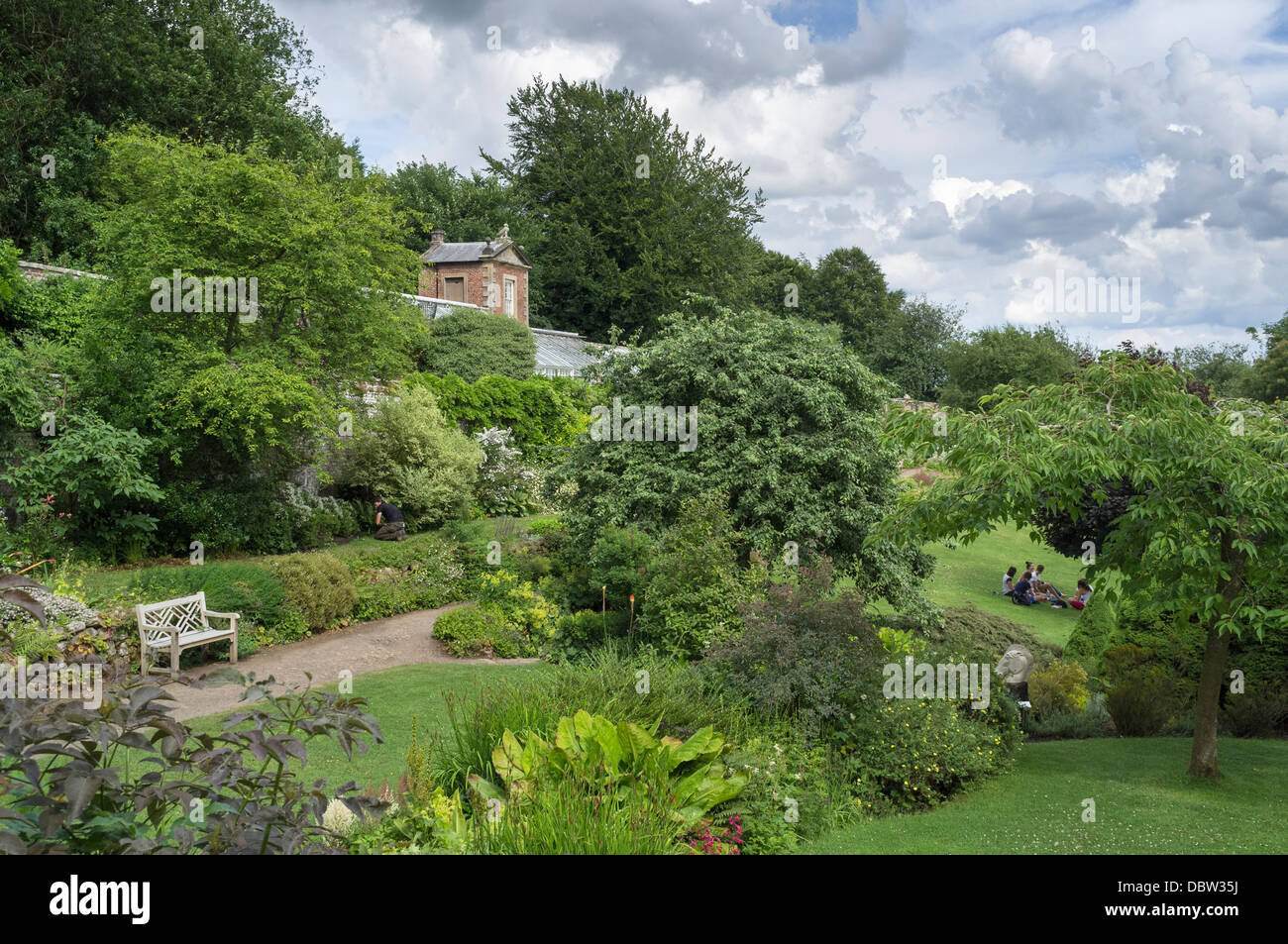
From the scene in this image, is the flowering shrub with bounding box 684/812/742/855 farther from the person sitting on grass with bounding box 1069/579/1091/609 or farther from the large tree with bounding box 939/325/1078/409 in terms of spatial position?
the large tree with bounding box 939/325/1078/409

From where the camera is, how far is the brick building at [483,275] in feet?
120

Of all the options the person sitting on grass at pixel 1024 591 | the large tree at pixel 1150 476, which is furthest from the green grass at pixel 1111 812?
the person sitting on grass at pixel 1024 591

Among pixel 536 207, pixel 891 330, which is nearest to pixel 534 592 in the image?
pixel 536 207

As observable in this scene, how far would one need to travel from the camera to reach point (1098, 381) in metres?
8.17

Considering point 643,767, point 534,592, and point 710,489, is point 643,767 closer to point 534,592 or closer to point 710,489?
point 710,489

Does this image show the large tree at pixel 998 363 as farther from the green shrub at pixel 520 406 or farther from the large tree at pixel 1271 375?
the green shrub at pixel 520 406

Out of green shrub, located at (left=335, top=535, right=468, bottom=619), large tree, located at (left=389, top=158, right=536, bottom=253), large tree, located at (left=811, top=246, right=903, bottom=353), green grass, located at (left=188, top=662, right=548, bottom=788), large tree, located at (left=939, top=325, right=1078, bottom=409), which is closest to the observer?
green grass, located at (left=188, top=662, right=548, bottom=788)

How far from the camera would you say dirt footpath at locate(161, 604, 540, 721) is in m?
11.3

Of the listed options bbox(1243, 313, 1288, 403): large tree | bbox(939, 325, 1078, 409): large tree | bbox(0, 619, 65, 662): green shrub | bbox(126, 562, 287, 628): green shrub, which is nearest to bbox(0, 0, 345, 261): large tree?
bbox(126, 562, 287, 628): green shrub

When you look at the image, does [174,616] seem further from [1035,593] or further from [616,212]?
[616,212]

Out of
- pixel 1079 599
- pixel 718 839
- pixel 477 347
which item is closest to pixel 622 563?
pixel 718 839

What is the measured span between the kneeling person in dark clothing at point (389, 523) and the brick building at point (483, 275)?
1808 centimetres

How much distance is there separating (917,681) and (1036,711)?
3.52 metres

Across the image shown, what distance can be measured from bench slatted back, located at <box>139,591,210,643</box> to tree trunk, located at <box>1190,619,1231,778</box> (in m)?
11.1
